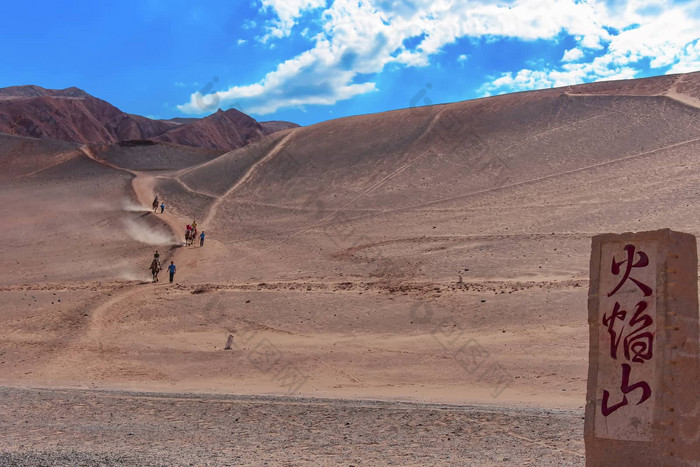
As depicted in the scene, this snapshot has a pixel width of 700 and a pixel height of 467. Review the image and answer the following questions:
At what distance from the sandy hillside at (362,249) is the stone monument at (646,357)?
267 inches

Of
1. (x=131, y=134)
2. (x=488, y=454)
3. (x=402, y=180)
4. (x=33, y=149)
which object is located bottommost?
(x=488, y=454)

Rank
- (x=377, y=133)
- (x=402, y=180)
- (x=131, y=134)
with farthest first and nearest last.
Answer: (x=131, y=134), (x=377, y=133), (x=402, y=180)

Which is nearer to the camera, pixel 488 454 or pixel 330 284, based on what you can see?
pixel 488 454

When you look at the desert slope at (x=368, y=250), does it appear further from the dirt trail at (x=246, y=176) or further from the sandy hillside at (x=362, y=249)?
the dirt trail at (x=246, y=176)

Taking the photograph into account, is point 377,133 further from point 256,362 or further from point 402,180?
point 256,362

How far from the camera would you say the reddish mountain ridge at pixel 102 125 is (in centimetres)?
11462

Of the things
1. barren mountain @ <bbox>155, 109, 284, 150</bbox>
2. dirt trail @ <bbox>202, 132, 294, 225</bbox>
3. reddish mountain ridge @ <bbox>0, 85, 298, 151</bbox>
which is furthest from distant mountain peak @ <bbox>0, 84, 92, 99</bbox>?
dirt trail @ <bbox>202, 132, 294, 225</bbox>

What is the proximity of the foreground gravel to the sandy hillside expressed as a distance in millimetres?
2747

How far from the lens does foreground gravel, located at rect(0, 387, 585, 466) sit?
942cm

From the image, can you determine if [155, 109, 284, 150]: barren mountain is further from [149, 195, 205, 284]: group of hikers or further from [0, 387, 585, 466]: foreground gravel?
[0, 387, 585, 466]: foreground gravel

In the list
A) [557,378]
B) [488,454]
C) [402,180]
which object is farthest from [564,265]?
[402,180]

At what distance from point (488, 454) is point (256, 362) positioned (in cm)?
1065

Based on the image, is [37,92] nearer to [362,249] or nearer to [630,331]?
[362,249]

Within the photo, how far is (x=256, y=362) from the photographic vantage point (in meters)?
19.2
